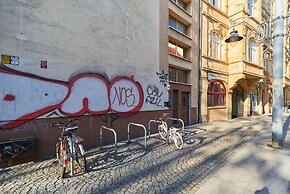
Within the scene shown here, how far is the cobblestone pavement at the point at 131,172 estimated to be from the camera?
3.29 metres

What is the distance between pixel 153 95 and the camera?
8078 millimetres

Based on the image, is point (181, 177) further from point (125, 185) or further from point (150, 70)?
point (150, 70)

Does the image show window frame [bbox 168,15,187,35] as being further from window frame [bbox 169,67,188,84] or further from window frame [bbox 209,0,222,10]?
window frame [bbox 209,0,222,10]

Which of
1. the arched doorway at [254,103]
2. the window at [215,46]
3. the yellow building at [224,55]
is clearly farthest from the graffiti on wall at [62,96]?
the arched doorway at [254,103]

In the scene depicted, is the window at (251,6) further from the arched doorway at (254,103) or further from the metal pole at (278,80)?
the metal pole at (278,80)

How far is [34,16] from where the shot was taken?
4.61 metres

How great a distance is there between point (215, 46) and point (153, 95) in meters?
7.59

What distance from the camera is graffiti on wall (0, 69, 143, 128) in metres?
4.27

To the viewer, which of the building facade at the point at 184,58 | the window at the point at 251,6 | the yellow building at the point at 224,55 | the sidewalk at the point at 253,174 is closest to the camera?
the sidewalk at the point at 253,174

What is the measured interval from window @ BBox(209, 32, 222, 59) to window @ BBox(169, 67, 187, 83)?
3.21 metres

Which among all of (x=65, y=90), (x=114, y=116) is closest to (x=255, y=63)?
(x=114, y=116)

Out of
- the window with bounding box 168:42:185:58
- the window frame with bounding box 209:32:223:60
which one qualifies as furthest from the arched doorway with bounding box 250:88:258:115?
the window with bounding box 168:42:185:58

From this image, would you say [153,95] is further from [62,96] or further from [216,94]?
[216,94]

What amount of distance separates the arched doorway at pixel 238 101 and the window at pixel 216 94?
3.07 metres
